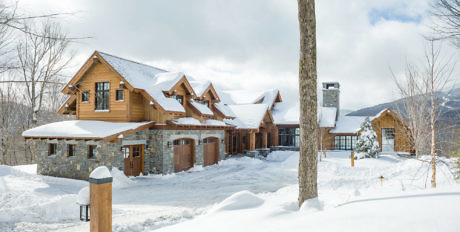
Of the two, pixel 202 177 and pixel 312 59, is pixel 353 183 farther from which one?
pixel 312 59

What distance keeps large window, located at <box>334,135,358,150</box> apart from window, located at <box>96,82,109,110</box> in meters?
23.0

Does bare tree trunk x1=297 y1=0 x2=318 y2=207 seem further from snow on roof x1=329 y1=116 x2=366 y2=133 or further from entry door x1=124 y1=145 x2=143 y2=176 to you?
snow on roof x1=329 y1=116 x2=366 y2=133

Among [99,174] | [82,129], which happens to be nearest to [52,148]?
[82,129]

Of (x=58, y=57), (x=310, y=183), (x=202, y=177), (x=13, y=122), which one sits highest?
(x=58, y=57)

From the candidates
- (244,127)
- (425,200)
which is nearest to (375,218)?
(425,200)

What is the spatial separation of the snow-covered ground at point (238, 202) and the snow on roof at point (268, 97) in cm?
1283

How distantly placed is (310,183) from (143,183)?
10.1 m

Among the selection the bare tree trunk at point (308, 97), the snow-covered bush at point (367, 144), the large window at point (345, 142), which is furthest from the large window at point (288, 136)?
the bare tree trunk at point (308, 97)

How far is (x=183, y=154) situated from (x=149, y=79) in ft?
17.6

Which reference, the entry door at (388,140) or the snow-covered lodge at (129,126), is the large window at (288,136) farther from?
the snow-covered lodge at (129,126)

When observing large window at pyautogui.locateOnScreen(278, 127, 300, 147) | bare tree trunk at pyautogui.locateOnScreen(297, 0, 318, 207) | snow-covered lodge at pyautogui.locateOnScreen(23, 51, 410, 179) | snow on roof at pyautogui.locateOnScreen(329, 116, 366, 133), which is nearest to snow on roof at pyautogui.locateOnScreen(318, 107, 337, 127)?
snow on roof at pyautogui.locateOnScreen(329, 116, 366, 133)

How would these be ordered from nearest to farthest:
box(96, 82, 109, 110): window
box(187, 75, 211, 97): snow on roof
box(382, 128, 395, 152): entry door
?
1. box(96, 82, 109, 110): window
2. box(187, 75, 211, 97): snow on roof
3. box(382, 128, 395, 152): entry door

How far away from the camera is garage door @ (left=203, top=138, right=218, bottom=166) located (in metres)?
20.5

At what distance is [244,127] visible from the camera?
81.7 ft
